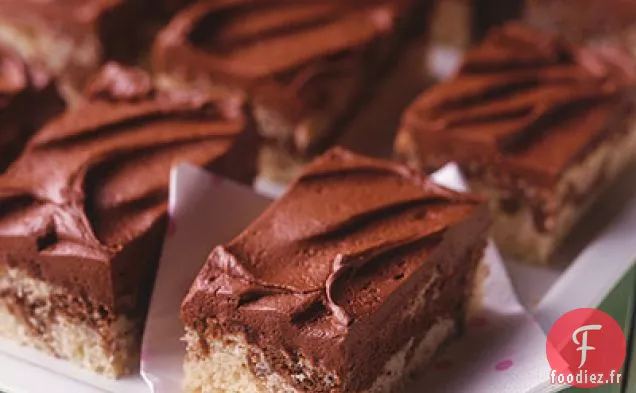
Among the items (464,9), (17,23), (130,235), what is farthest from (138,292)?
(464,9)

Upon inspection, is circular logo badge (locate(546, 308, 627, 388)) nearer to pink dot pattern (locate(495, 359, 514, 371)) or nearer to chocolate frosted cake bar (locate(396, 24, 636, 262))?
pink dot pattern (locate(495, 359, 514, 371))

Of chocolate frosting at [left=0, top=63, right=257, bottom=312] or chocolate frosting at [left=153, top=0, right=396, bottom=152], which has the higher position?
chocolate frosting at [left=153, top=0, right=396, bottom=152]

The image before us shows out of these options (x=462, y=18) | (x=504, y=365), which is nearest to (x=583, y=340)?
(x=504, y=365)

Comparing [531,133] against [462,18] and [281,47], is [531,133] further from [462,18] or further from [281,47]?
[462,18]

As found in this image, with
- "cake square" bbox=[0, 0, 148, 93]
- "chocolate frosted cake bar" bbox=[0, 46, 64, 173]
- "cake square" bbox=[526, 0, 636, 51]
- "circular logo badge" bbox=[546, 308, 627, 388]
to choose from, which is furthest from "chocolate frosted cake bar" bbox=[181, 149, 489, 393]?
"cake square" bbox=[526, 0, 636, 51]

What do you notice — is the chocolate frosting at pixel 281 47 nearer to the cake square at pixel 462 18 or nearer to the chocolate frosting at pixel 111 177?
the chocolate frosting at pixel 111 177

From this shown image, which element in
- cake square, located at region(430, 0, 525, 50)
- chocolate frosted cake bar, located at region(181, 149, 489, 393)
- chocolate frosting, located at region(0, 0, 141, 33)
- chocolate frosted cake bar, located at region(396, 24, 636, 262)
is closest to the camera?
chocolate frosted cake bar, located at region(181, 149, 489, 393)
